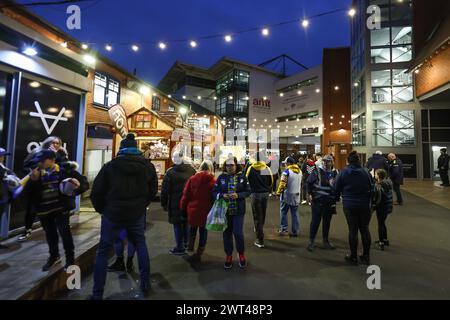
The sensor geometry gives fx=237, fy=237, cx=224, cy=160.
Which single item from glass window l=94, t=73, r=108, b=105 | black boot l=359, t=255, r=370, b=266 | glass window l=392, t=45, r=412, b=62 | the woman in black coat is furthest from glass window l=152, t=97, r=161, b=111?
glass window l=392, t=45, r=412, b=62

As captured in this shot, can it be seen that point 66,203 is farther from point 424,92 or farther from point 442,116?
point 442,116

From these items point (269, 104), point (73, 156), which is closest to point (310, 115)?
point (269, 104)

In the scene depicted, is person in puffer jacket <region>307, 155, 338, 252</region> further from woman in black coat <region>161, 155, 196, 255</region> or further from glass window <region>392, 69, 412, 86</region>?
glass window <region>392, 69, 412, 86</region>

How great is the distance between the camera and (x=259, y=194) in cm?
434

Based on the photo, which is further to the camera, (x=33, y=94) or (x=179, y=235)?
(x=33, y=94)

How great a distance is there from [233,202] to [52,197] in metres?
2.28

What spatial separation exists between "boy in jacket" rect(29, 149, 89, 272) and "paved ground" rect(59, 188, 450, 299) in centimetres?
56

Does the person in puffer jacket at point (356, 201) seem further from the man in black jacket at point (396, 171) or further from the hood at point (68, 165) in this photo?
the man in black jacket at point (396, 171)

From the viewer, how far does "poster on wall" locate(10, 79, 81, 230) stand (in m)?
4.30

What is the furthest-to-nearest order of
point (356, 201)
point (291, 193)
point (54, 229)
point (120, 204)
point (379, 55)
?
point (379, 55) → point (291, 193) → point (356, 201) → point (54, 229) → point (120, 204)

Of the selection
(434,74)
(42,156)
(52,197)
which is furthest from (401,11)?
(52,197)

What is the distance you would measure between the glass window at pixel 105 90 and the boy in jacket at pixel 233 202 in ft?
23.3

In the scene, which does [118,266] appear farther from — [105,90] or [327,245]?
[105,90]

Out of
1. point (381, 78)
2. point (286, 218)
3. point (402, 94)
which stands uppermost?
point (381, 78)
